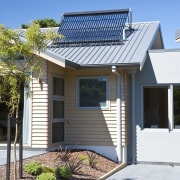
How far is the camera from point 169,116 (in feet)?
44.1

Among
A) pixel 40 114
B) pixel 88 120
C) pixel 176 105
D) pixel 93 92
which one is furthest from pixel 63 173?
pixel 176 105

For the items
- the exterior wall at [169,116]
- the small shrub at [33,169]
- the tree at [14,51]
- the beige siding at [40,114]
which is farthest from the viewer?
the exterior wall at [169,116]

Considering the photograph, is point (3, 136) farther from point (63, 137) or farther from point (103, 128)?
point (103, 128)

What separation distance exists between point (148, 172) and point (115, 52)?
4.87 m

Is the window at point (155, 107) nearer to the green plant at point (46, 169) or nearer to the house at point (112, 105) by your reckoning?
the house at point (112, 105)

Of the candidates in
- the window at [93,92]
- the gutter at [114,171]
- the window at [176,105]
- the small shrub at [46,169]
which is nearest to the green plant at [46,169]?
the small shrub at [46,169]

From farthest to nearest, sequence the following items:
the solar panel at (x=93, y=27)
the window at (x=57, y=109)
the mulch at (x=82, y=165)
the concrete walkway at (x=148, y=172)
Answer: the solar panel at (x=93, y=27), the window at (x=57, y=109), the concrete walkway at (x=148, y=172), the mulch at (x=82, y=165)

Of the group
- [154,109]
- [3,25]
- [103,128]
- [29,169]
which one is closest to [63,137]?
[103,128]

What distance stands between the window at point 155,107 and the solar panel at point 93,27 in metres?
2.75

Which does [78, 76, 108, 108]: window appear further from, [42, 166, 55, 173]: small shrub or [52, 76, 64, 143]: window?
[42, 166, 55, 173]: small shrub

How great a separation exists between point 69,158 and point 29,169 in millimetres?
2614

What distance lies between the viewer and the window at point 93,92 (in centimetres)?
1366

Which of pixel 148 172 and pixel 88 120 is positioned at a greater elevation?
pixel 88 120

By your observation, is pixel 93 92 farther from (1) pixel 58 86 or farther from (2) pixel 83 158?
(2) pixel 83 158
